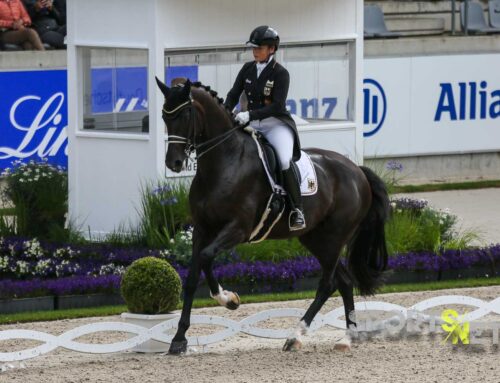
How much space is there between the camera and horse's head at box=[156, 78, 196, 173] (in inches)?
406

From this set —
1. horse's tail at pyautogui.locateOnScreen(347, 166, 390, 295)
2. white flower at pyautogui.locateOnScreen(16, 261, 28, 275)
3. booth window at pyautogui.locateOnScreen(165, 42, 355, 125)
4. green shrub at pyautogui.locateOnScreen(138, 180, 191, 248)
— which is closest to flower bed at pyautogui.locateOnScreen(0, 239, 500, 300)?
white flower at pyautogui.locateOnScreen(16, 261, 28, 275)

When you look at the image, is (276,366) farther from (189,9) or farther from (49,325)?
(189,9)

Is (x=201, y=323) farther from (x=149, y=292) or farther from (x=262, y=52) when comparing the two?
(x=262, y=52)

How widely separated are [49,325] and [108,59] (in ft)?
15.9

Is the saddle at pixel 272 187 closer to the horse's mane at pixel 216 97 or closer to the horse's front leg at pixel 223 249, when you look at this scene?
the horse's mane at pixel 216 97

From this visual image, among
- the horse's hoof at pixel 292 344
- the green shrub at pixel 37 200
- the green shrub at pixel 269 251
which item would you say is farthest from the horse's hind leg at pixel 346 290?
the green shrub at pixel 37 200

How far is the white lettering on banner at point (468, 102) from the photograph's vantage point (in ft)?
73.8

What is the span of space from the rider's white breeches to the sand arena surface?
1.68m

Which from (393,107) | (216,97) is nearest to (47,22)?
(393,107)

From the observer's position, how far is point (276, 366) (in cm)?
1023

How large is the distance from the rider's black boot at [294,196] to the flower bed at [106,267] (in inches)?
104

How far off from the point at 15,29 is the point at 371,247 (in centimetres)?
1099

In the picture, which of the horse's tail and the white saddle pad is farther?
the horse's tail

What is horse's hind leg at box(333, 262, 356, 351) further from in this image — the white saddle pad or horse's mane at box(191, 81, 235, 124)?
horse's mane at box(191, 81, 235, 124)
